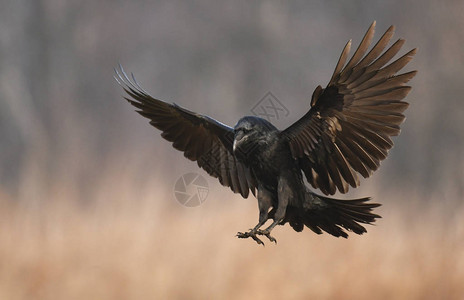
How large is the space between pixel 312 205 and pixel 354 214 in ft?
0.48

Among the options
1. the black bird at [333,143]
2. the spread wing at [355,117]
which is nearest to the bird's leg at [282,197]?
the black bird at [333,143]

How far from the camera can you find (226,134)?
2375 mm

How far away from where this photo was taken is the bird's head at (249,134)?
2076mm

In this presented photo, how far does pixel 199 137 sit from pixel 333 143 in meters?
0.57

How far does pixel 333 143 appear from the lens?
212 centimetres

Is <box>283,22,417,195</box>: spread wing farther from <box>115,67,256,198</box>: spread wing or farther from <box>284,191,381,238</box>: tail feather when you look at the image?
<box>115,67,256,198</box>: spread wing

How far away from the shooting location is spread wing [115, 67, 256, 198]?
2408mm

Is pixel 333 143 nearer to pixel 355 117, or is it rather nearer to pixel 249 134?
pixel 355 117

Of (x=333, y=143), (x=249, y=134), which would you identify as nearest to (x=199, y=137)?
(x=249, y=134)

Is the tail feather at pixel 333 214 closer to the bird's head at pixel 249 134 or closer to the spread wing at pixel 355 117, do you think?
the spread wing at pixel 355 117

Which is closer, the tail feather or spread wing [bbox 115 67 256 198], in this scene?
the tail feather

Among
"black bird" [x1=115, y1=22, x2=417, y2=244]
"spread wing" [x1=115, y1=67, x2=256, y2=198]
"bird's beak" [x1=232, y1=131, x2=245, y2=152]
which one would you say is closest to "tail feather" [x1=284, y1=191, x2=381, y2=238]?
"black bird" [x1=115, y1=22, x2=417, y2=244]

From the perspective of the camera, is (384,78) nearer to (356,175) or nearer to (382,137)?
(382,137)

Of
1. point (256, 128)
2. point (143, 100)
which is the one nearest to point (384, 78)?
point (256, 128)
